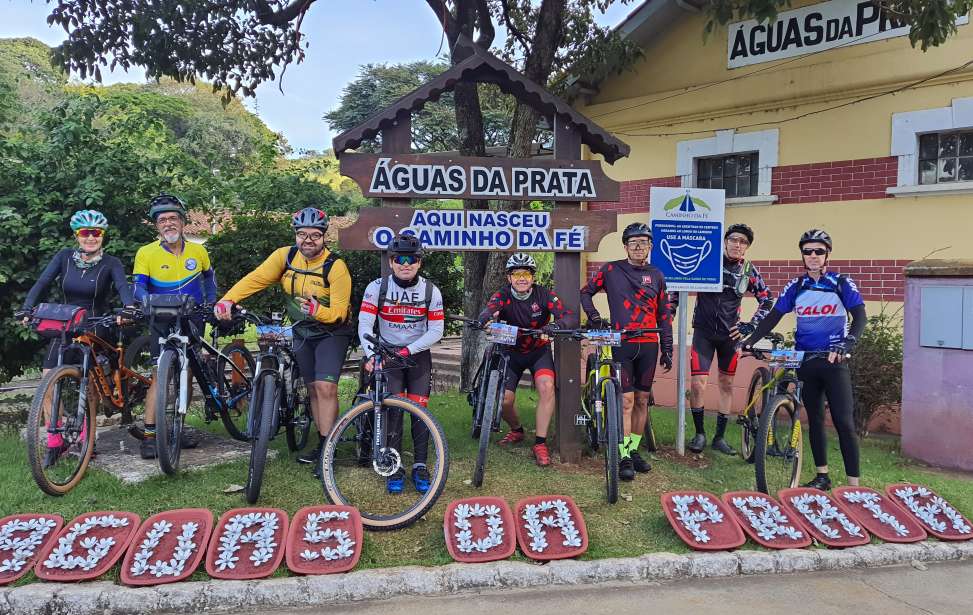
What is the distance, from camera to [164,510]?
4590 millimetres

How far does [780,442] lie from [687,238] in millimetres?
2015

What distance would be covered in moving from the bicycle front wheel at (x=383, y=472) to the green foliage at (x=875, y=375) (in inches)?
205

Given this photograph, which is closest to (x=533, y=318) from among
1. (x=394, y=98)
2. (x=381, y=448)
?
(x=381, y=448)

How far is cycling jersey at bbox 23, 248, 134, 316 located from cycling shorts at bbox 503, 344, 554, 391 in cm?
322

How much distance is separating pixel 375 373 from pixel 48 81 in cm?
4734

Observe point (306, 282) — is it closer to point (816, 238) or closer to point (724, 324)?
point (724, 324)

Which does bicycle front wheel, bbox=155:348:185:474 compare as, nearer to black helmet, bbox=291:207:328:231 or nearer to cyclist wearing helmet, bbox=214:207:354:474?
cyclist wearing helmet, bbox=214:207:354:474

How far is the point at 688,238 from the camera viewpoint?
6332 millimetres

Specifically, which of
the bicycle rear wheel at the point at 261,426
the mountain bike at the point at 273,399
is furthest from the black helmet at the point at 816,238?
the bicycle rear wheel at the point at 261,426

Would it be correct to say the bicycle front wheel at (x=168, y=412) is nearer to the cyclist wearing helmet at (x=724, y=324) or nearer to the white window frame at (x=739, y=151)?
the cyclist wearing helmet at (x=724, y=324)

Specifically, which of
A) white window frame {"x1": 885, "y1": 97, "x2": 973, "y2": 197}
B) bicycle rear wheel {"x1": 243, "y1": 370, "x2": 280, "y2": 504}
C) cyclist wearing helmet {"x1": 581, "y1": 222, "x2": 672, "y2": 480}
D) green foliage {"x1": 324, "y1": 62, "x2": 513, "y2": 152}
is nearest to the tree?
white window frame {"x1": 885, "y1": 97, "x2": 973, "y2": 197}

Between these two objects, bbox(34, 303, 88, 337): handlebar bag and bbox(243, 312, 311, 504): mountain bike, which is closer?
bbox(243, 312, 311, 504): mountain bike

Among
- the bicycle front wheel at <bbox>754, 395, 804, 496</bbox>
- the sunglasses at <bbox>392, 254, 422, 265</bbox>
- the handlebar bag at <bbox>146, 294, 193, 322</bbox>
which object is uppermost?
the sunglasses at <bbox>392, 254, 422, 265</bbox>

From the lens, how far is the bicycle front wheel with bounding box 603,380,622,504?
4949mm
